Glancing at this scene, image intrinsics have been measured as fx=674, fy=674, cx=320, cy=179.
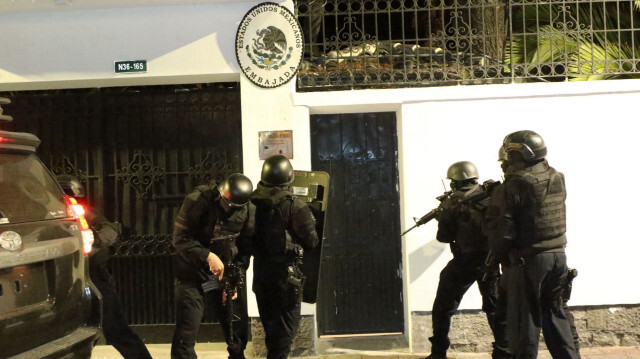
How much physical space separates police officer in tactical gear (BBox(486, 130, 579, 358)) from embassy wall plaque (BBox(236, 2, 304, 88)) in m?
2.56

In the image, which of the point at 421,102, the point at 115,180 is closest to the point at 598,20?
the point at 421,102

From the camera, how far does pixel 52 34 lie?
6.90 m

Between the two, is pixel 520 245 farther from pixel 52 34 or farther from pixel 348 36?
pixel 52 34

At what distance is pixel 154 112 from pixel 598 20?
5775mm

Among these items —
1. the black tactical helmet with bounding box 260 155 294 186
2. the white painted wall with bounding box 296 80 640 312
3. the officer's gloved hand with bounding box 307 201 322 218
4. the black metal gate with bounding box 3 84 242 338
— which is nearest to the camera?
the black tactical helmet with bounding box 260 155 294 186

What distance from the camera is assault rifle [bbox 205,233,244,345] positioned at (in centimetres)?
537

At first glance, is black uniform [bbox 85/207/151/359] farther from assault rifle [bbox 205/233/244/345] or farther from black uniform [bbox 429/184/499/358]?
black uniform [bbox 429/184/499/358]

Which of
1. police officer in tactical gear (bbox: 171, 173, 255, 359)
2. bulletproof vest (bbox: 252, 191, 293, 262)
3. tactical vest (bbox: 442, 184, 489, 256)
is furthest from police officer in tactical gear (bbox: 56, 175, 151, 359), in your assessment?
tactical vest (bbox: 442, 184, 489, 256)

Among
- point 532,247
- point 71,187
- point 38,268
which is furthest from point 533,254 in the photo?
point 71,187

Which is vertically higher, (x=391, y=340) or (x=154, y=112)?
(x=154, y=112)

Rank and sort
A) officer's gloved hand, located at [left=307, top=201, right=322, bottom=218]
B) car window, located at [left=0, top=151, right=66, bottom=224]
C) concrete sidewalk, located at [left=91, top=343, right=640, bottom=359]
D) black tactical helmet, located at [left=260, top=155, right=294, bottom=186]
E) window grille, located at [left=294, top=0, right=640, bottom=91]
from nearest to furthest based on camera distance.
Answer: car window, located at [left=0, top=151, right=66, bottom=224], black tactical helmet, located at [left=260, top=155, right=294, bottom=186], officer's gloved hand, located at [left=307, top=201, right=322, bottom=218], concrete sidewalk, located at [left=91, top=343, right=640, bottom=359], window grille, located at [left=294, top=0, right=640, bottom=91]

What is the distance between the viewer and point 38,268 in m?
3.53

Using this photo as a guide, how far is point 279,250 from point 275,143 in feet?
5.63

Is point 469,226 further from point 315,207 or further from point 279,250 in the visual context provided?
point 279,250
